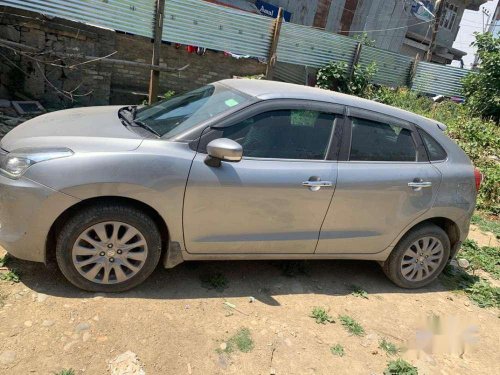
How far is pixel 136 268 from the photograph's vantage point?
10.6ft

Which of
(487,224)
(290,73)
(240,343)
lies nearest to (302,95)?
(240,343)

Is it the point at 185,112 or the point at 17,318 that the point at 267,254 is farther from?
the point at 17,318

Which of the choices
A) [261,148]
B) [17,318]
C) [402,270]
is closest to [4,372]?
[17,318]

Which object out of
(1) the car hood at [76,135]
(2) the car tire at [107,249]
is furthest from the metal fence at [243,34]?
(2) the car tire at [107,249]

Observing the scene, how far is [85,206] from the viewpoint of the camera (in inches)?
118

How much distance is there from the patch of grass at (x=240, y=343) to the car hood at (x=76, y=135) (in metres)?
1.48

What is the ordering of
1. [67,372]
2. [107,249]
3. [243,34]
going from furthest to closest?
1. [243,34]
2. [107,249]
3. [67,372]

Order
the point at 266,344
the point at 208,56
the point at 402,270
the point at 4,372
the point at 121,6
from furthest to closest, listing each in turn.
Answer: the point at 208,56 → the point at 121,6 → the point at 402,270 → the point at 266,344 → the point at 4,372

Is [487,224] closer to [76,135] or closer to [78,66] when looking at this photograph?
[76,135]

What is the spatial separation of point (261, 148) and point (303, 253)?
972mm

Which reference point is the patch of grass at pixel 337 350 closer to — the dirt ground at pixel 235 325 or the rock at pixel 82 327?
the dirt ground at pixel 235 325

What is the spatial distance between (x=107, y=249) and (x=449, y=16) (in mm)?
28933

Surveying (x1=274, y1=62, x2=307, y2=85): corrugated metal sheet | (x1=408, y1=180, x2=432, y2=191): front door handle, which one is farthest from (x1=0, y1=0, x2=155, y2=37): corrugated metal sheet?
(x1=408, y1=180, x2=432, y2=191): front door handle

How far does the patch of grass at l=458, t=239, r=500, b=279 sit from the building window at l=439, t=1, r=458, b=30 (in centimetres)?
2460
